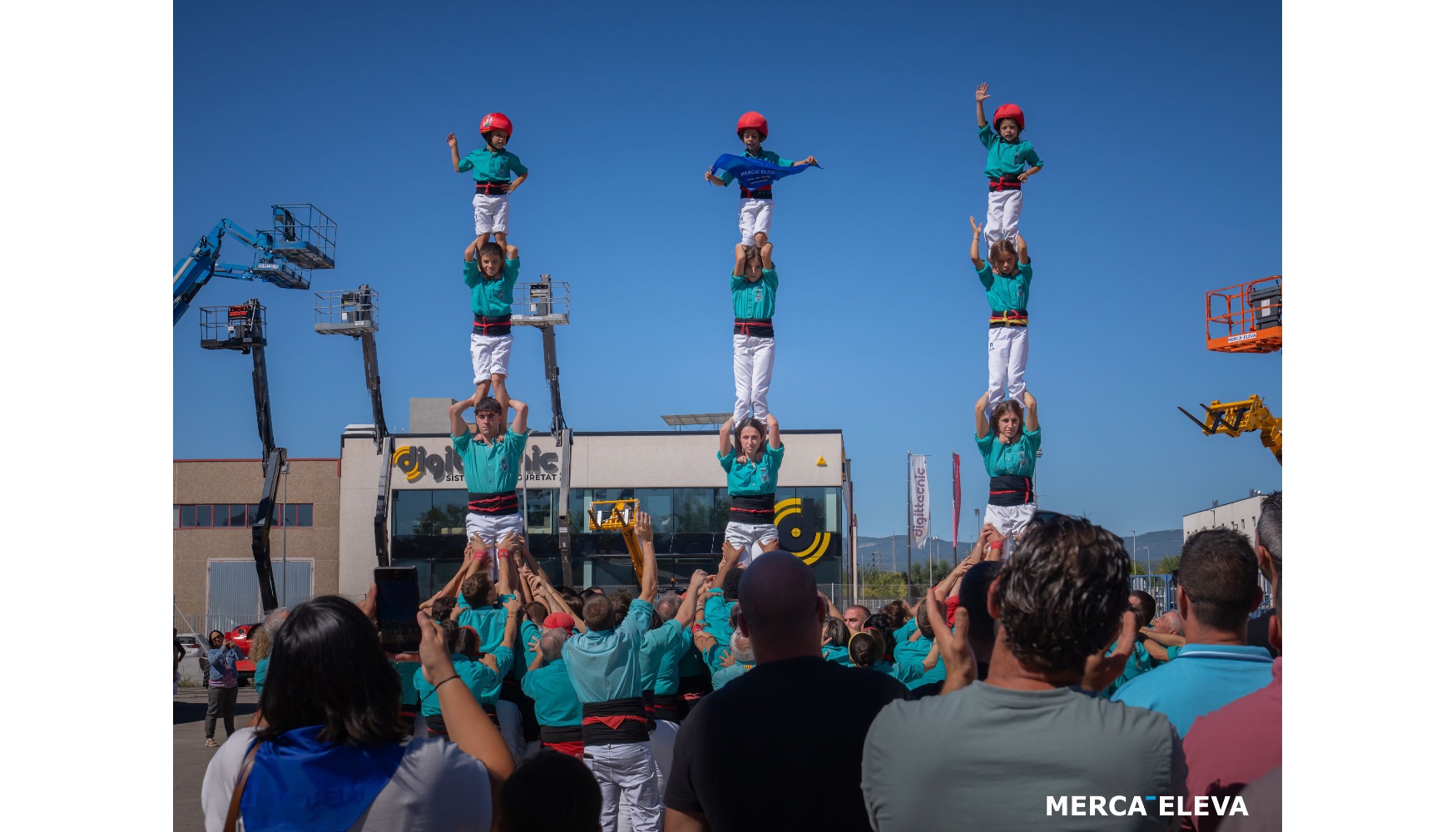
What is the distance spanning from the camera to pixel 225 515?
28984 millimetres

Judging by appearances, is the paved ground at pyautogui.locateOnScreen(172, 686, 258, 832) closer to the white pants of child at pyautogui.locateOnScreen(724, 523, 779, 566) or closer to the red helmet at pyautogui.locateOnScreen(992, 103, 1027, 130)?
the white pants of child at pyautogui.locateOnScreen(724, 523, 779, 566)

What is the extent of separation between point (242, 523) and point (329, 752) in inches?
1125

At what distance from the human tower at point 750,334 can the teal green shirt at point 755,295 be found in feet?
0.03

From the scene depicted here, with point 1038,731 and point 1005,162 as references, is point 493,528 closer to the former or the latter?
point 1005,162

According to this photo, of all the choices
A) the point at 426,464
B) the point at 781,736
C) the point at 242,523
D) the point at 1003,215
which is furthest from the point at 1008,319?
the point at 242,523

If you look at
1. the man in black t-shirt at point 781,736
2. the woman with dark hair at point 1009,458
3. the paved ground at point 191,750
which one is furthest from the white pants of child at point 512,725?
the woman with dark hair at point 1009,458

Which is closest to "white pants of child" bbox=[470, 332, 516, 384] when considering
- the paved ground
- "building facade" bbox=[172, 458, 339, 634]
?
the paved ground

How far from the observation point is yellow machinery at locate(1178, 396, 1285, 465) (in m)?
9.73

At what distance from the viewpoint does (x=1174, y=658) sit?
10.1ft

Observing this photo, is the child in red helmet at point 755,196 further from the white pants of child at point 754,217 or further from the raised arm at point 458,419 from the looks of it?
the raised arm at point 458,419

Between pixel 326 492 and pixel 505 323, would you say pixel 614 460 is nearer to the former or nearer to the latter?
pixel 326 492

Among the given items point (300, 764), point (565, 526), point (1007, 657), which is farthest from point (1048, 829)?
point (565, 526)

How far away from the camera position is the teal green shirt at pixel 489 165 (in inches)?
397
